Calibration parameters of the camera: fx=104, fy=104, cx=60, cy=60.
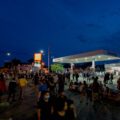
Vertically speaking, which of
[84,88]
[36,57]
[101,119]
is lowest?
[101,119]

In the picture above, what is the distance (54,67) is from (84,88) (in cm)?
3617

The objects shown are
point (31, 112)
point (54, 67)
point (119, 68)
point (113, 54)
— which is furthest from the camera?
point (54, 67)

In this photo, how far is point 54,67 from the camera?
141 ft

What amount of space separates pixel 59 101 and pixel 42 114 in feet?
2.20

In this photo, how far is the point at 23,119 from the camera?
4.58 meters

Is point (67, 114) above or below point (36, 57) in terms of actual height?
below

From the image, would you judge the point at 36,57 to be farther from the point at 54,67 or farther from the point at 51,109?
the point at 54,67

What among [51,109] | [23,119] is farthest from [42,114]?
[23,119]

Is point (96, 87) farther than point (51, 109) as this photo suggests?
Yes

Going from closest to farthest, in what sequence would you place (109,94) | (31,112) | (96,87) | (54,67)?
(31,112) < (96,87) < (109,94) < (54,67)

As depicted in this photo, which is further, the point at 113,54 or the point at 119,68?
the point at 119,68

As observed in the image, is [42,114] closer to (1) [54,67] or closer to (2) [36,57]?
(2) [36,57]

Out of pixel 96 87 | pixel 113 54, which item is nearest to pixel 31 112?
pixel 96 87

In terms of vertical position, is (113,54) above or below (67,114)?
above
